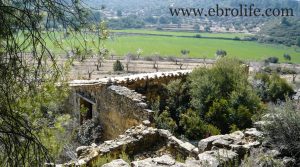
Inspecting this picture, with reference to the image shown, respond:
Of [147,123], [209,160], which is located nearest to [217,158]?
[209,160]

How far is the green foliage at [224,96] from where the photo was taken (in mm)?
10891

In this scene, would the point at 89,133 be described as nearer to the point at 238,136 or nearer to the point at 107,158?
the point at 107,158

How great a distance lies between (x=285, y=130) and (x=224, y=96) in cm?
559

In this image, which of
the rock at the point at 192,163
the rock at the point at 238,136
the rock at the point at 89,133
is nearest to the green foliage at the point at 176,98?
the rock at the point at 89,133

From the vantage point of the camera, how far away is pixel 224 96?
39.2ft

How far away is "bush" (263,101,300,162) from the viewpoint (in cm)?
624

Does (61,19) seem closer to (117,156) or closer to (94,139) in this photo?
(117,156)

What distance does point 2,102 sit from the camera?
12.2 feet

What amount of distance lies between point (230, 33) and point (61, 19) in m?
108

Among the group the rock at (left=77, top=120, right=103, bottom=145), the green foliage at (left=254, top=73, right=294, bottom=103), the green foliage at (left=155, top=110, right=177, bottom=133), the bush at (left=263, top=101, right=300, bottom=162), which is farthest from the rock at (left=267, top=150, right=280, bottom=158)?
the green foliage at (left=254, top=73, right=294, bottom=103)

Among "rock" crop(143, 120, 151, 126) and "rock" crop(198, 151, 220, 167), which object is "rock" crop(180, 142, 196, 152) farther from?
"rock" crop(143, 120, 151, 126)

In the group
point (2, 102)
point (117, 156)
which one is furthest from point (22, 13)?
point (117, 156)

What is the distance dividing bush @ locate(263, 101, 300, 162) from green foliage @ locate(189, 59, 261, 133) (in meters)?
4.00

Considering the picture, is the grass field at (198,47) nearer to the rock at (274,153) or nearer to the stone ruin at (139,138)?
the stone ruin at (139,138)
